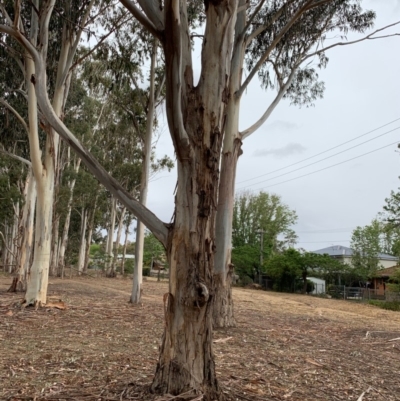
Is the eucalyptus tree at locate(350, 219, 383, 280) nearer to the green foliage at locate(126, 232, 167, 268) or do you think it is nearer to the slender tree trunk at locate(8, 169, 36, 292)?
the green foliage at locate(126, 232, 167, 268)

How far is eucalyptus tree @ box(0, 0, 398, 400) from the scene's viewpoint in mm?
2957

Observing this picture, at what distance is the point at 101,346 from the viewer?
533 centimetres

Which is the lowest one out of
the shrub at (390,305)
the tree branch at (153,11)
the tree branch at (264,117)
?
the shrub at (390,305)

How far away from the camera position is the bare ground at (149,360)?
3.53 metres

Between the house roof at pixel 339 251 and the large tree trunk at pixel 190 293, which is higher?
the house roof at pixel 339 251

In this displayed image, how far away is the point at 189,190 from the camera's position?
3.09m

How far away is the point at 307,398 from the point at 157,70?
1013cm

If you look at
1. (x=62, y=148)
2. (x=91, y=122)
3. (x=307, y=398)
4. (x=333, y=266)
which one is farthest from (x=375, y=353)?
(x=333, y=266)

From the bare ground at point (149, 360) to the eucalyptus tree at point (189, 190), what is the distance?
33cm

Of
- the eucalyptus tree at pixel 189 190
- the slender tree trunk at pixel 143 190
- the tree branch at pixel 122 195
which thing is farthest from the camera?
the slender tree trunk at pixel 143 190

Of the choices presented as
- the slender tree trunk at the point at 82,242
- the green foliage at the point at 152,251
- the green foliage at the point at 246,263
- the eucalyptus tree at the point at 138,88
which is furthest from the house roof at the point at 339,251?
the eucalyptus tree at the point at 138,88

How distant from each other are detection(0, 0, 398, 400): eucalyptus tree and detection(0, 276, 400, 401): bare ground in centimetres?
33

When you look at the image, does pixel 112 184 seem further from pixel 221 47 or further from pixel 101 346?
pixel 101 346

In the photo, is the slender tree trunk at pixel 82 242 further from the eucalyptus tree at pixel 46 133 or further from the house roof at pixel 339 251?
the house roof at pixel 339 251
